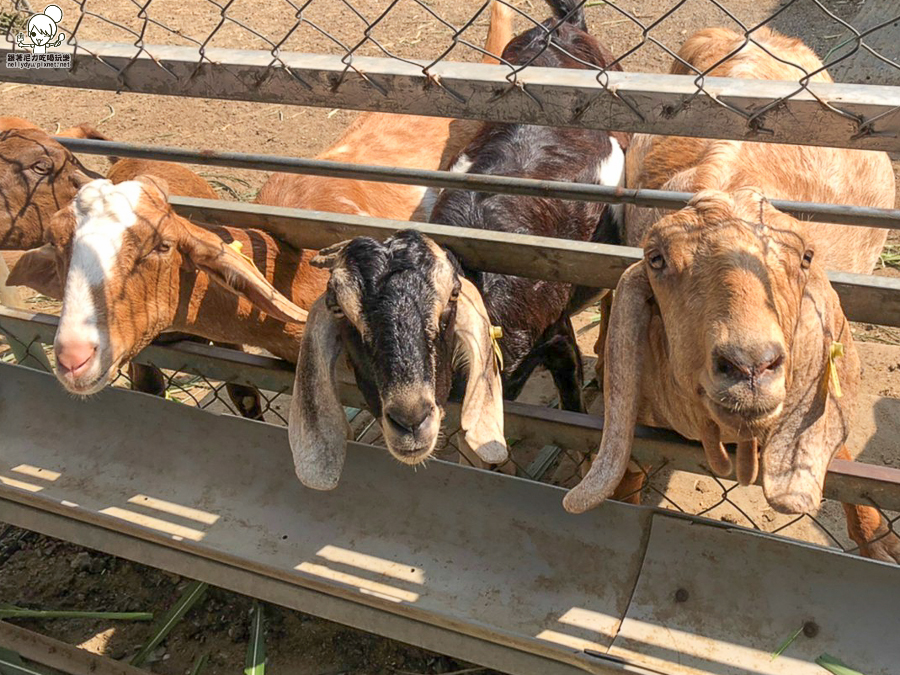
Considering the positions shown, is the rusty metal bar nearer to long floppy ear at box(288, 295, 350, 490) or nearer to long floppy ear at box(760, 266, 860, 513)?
long floppy ear at box(288, 295, 350, 490)

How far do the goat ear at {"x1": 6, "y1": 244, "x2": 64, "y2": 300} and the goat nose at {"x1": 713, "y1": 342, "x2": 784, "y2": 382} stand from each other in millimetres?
2313

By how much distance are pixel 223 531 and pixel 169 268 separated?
0.91 meters

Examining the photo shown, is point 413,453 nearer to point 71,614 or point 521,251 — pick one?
point 521,251

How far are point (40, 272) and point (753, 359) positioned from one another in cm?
254

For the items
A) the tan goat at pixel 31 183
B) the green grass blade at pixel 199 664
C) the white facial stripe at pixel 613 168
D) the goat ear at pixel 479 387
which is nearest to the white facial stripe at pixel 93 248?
the tan goat at pixel 31 183

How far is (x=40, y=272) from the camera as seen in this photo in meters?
3.11

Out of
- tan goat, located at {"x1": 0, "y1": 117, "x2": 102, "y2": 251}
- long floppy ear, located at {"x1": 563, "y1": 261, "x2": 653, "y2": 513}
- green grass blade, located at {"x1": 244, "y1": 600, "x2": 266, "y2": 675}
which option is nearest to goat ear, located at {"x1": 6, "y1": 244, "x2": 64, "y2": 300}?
tan goat, located at {"x1": 0, "y1": 117, "x2": 102, "y2": 251}

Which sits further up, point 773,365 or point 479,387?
point 773,365

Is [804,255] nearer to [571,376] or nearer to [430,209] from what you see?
[571,376]

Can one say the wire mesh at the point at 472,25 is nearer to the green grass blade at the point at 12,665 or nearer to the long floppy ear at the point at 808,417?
the long floppy ear at the point at 808,417

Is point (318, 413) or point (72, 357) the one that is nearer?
point (318, 413)

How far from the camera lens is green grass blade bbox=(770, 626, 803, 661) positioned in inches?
81.7

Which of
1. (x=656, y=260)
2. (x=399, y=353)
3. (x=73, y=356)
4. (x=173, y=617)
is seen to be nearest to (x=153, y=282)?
A: (x=73, y=356)

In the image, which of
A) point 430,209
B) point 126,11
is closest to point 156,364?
point 430,209
